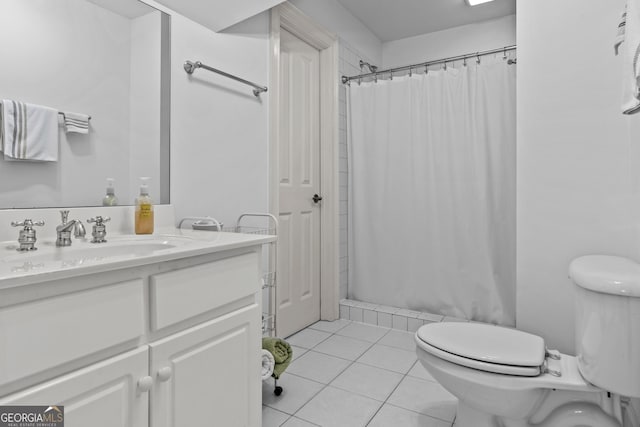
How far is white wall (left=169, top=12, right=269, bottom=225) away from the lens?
5.29ft

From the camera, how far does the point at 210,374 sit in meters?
1.06

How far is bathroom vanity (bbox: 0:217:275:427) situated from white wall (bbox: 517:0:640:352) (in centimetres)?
126

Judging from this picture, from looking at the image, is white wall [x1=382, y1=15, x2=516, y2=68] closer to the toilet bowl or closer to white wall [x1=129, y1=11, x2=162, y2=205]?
white wall [x1=129, y1=11, x2=162, y2=205]

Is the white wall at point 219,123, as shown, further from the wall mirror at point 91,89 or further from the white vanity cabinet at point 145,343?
the white vanity cabinet at point 145,343

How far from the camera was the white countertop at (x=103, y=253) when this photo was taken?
705 mm

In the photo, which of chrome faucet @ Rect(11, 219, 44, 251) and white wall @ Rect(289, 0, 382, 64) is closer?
chrome faucet @ Rect(11, 219, 44, 251)

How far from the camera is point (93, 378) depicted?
792mm

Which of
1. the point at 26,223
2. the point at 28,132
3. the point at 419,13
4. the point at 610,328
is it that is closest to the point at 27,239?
the point at 26,223

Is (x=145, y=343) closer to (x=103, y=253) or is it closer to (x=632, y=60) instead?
(x=103, y=253)

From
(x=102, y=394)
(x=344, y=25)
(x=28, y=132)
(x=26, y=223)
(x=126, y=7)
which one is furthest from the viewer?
(x=344, y=25)

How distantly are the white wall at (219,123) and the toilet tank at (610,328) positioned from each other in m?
1.49

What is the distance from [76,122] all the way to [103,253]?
20.0 inches

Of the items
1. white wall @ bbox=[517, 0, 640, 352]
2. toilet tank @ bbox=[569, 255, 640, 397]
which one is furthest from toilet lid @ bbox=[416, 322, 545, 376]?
white wall @ bbox=[517, 0, 640, 352]

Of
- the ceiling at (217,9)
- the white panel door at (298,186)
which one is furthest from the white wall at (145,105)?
the white panel door at (298,186)
